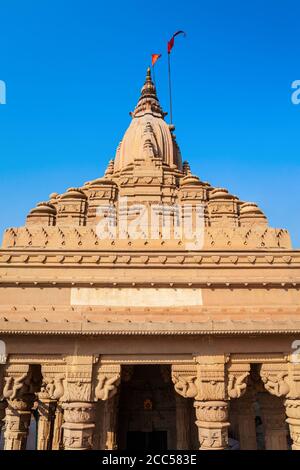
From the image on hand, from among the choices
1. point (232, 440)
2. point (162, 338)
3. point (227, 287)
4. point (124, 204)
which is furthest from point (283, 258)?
point (232, 440)

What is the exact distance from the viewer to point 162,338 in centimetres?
1012

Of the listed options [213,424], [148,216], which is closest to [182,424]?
[213,424]

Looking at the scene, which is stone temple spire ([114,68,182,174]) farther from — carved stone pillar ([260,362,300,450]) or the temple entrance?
carved stone pillar ([260,362,300,450])

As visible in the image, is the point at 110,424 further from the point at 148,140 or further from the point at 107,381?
the point at 148,140

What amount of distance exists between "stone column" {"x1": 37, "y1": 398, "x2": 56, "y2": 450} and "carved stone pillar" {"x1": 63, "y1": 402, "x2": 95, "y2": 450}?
10.3 meters

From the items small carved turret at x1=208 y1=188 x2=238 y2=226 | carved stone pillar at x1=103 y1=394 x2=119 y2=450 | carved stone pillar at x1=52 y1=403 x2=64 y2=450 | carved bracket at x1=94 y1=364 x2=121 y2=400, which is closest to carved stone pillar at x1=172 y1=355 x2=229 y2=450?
carved bracket at x1=94 y1=364 x2=121 y2=400

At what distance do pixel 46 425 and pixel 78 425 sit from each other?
38.6ft

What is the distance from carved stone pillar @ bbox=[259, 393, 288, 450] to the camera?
41.2 feet

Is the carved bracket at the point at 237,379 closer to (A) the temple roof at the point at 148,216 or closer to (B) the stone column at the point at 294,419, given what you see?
(B) the stone column at the point at 294,419

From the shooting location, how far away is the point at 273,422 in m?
12.8

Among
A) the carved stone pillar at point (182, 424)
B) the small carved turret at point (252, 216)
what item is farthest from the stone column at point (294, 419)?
the small carved turret at point (252, 216)

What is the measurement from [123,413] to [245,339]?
29.8 ft

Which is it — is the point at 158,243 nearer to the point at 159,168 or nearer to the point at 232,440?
the point at 159,168

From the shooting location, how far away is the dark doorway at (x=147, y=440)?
1571cm
